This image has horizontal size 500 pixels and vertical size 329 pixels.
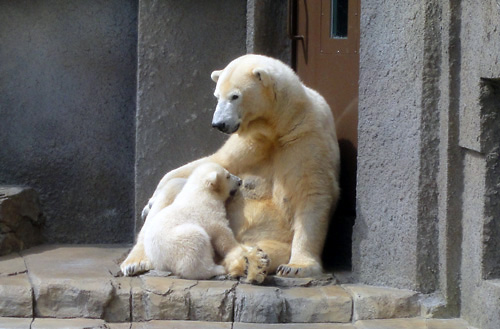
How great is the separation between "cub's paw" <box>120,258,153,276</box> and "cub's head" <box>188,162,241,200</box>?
0.57 meters

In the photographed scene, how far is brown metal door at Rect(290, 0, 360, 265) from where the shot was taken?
6246mm

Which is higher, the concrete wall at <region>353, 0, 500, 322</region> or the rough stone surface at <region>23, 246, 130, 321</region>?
the concrete wall at <region>353, 0, 500, 322</region>

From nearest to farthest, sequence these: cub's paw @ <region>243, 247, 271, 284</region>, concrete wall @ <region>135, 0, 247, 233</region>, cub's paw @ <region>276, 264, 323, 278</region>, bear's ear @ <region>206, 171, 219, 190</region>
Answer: cub's paw @ <region>243, 247, 271, 284</region> → cub's paw @ <region>276, 264, 323, 278</region> → bear's ear @ <region>206, 171, 219, 190</region> → concrete wall @ <region>135, 0, 247, 233</region>

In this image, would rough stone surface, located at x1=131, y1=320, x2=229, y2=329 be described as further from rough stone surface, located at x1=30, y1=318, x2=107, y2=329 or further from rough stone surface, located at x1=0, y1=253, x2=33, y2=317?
rough stone surface, located at x1=0, y1=253, x2=33, y2=317

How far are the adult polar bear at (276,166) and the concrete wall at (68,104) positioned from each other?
1.25m

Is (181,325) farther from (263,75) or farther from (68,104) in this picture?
(68,104)

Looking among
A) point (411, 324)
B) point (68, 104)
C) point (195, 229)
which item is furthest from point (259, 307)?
point (68, 104)

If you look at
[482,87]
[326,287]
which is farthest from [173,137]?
[482,87]

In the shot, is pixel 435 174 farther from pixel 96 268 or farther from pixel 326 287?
pixel 96 268

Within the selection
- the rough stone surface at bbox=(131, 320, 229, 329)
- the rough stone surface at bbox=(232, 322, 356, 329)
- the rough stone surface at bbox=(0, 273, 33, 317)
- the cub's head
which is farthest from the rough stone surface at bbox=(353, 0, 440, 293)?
the rough stone surface at bbox=(0, 273, 33, 317)

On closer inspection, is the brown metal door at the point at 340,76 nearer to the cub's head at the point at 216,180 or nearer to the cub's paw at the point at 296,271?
the cub's paw at the point at 296,271

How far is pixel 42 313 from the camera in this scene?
5.34 meters

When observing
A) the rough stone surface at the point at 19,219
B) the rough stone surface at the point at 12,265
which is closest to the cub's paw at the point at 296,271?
the rough stone surface at the point at 12,265

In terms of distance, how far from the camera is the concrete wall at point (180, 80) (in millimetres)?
6758
